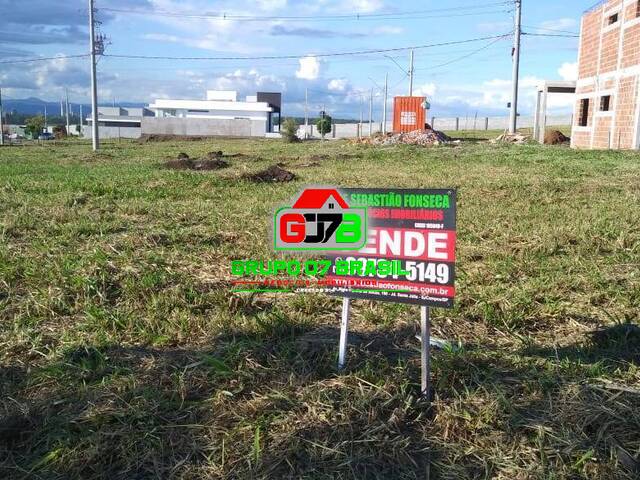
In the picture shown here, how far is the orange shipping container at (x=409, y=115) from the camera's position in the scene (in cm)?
3994

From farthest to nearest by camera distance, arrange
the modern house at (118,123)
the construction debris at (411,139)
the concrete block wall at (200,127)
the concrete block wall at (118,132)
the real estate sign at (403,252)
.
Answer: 1. the modern house at (118,123)
2. the concrete block wall at (118,132)
3. the concrete block wall at (200,127)
4. the construction debris at (411,139)
5. the real estate sign at (403,252)

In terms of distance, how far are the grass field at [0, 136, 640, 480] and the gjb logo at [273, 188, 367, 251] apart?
58 cm

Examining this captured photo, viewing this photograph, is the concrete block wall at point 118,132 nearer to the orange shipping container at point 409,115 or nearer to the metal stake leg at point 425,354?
the orange shipping container at point 409,115

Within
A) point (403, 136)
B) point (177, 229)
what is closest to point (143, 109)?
point (403, 136)

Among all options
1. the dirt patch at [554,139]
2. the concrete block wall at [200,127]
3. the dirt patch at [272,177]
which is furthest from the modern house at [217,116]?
the dirt patch at [272,177]

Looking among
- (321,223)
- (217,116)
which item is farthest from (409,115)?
(217,116)

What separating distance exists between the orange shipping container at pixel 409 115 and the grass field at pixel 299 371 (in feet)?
116

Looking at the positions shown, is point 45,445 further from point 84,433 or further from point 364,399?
point 364,399

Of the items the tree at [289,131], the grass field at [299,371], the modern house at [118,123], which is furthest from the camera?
the modern house at [118,123]

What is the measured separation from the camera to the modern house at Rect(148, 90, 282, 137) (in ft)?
243

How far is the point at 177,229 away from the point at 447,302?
178 inches

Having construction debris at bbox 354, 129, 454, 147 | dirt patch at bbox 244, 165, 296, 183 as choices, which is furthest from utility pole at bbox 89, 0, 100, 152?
dirt patch at bbox 244, 165, 296, 183

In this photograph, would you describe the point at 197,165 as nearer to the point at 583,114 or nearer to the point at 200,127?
the point at 583,114

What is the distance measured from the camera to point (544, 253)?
17.8 feet
